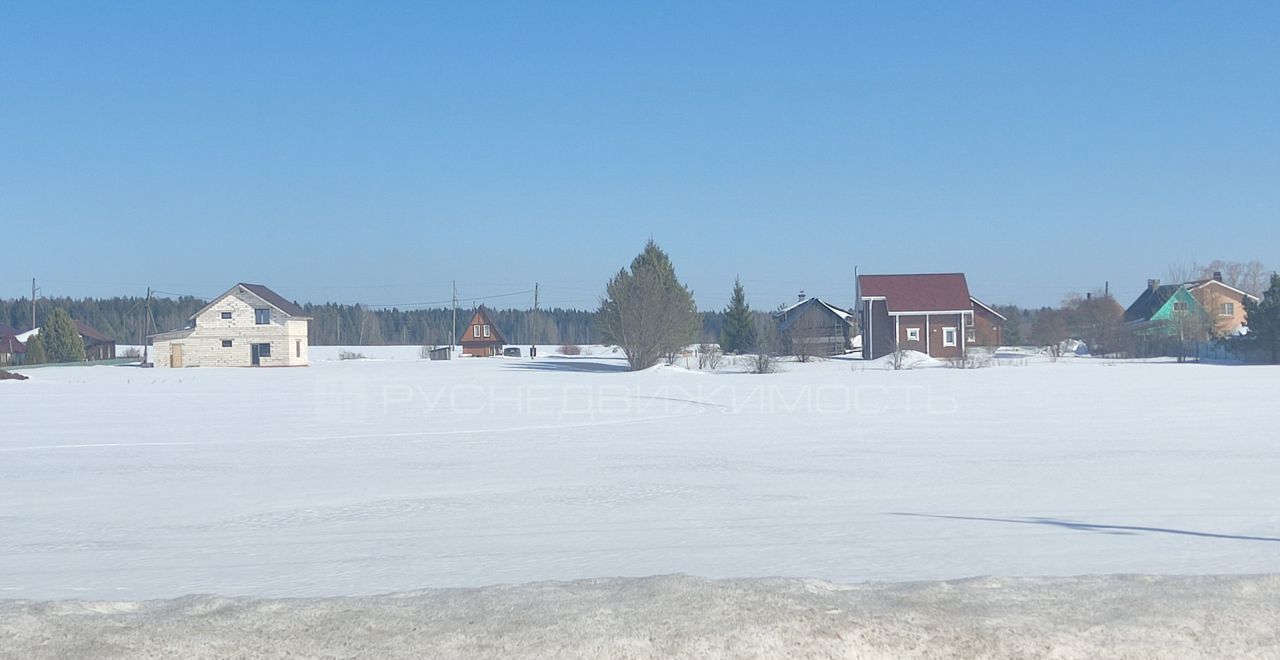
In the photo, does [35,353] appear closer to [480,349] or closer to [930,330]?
[480,349]

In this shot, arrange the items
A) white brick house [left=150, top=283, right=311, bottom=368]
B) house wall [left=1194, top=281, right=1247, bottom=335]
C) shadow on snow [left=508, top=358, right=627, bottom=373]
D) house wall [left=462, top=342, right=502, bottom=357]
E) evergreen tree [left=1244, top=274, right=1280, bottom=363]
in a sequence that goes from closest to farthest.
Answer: evergreen tree [left=1244, top=274, right=1280, bottom=363] < shadow on snow [left=508, top=358, right=627, bottom=373] < white brick house [left=150, top=283, right=311, bottom=368] < house wall [left=1194, top=281, right=1247, bottom=335] < house wall [left=462, top=342, right=502, bottom=357]

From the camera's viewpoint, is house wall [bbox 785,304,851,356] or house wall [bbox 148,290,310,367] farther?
house wall [bbox 148,290,310,367]

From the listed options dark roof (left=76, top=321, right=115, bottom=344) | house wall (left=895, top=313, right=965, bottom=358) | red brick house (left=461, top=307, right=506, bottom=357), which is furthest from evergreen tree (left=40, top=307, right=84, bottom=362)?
house wall (left=895, top=313, right=965, bottom=358)

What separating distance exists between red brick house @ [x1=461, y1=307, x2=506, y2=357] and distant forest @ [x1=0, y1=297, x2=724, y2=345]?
40.3 m

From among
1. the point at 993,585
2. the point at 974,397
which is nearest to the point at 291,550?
the point at 993,585

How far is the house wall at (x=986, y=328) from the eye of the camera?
66.7 metres

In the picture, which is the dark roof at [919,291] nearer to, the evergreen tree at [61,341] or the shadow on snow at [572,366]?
the shadow on snow at [572,366]

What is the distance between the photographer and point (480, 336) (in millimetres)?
86812

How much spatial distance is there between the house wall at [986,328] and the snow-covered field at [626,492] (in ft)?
123

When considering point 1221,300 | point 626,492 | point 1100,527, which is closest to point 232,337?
point 626,492

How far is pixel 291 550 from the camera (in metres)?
9.74

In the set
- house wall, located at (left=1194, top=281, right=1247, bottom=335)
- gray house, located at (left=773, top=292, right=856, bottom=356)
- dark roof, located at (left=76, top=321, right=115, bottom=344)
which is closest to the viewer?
gray house, located at (left=773, top=292, right=856, bottom=356)

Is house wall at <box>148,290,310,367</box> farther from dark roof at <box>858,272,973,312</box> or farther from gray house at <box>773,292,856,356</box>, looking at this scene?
dark roof at <box>858,272,973,312</box>

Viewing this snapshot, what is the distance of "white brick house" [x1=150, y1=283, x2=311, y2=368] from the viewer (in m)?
63.8
